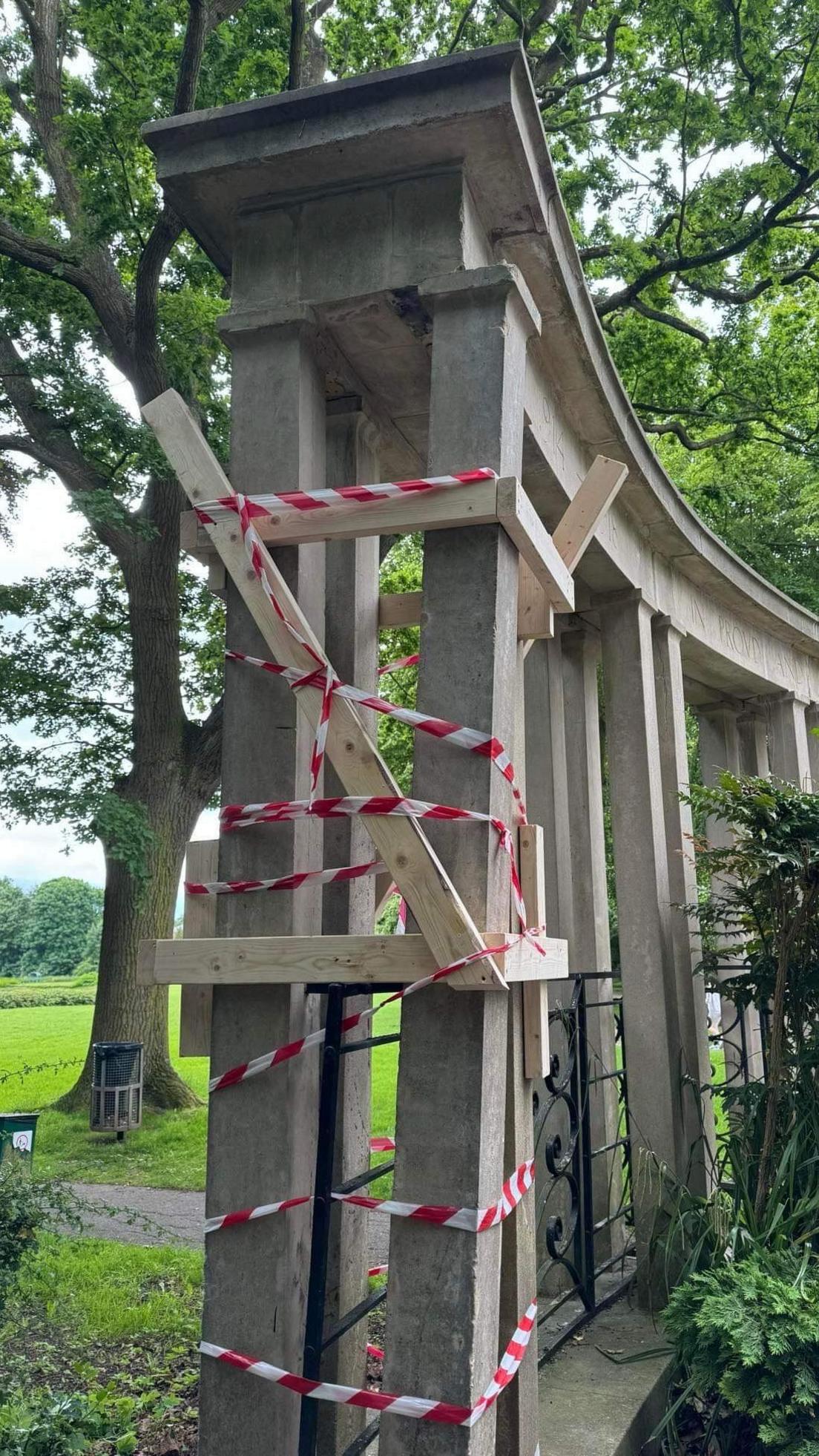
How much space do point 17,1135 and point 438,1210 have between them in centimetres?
367

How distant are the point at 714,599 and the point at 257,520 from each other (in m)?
4.76

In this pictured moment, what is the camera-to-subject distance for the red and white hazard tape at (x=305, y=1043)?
106 inches

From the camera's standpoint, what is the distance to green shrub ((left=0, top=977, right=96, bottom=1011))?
3200 cm

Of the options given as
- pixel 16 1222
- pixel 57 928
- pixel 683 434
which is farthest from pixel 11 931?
pixel 16 1222

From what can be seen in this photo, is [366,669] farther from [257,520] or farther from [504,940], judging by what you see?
[504,940]

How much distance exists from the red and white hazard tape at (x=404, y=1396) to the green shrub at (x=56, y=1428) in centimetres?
61

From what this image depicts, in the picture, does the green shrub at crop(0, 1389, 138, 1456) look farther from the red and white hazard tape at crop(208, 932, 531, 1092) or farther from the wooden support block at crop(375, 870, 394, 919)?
the wooden support block at crop(375, 870, 394, 919)

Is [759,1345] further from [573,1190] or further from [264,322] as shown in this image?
[264,322]

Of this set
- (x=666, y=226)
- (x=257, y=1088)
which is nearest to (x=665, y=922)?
(x=257, y=1088)

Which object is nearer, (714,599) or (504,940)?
(504,940)

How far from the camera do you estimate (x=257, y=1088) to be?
305 centimetres

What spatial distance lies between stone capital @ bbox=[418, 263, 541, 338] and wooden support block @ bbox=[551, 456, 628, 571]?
615mm

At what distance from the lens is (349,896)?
3689 millimetres

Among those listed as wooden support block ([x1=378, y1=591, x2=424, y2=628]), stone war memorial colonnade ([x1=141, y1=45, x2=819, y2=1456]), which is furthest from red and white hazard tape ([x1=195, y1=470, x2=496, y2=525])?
wooden support block ([x1=378, y1=591, x2=424, y2=628])
